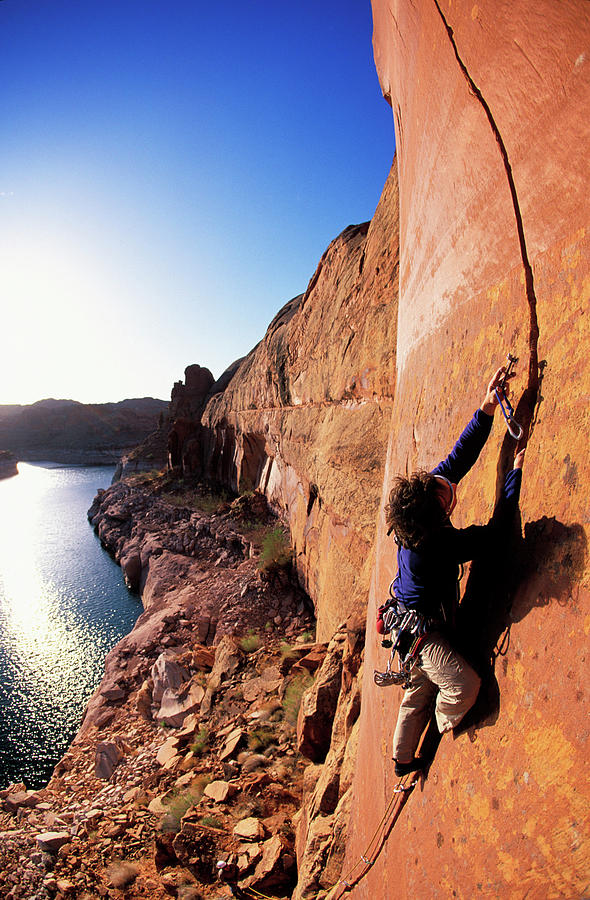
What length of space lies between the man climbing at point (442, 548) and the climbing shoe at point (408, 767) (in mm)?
286

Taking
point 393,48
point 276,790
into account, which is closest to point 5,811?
point 276,790

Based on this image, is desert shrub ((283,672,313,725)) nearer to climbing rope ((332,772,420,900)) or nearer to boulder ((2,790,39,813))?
climbing rope ((332,772,420,900))

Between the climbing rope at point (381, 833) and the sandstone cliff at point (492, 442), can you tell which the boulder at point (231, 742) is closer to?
the sandstone cliff at point (492, 442)

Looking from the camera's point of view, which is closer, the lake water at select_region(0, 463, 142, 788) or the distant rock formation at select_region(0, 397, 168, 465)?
the lake water at select_region(0, 463, 142, 788)

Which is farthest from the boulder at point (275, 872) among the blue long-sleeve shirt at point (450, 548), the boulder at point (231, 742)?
the blue long-sleeve shirt at point (450, 548)

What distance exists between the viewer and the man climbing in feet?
4.81

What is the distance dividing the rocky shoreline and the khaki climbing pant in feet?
5.17

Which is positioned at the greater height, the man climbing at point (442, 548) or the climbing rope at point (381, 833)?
the man climbing at point (442, 548)

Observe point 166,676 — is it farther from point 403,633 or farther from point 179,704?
point 403,633

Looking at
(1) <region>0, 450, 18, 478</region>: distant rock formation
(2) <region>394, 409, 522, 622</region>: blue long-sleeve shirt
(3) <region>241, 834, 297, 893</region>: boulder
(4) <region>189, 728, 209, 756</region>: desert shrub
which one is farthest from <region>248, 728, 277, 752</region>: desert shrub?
(1) <region>0, 450, 18, 478</region>: distant rock formation

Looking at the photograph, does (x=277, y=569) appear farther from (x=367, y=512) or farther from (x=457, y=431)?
(x=457, y=431)

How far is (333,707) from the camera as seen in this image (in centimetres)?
413

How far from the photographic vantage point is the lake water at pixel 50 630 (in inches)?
332

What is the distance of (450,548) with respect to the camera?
149cm
